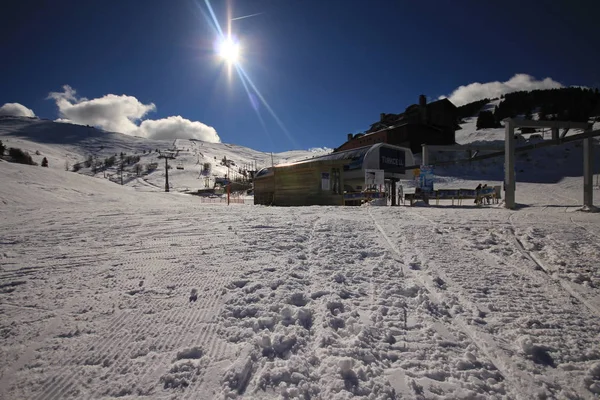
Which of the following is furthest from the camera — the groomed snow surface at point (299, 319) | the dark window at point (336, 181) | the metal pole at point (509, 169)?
the dark window at point (336, 181)

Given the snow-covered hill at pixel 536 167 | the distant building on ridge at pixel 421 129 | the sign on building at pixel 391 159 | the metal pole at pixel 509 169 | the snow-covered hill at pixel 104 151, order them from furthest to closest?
the snow-covered hill at pixel 104 151
the distant building on ridge at pixel 421 129
the snow-covered hill at pixel 536 167
the sign on building at pixel 391 159
the metal pole at pixel 509 169

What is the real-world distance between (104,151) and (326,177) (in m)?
138

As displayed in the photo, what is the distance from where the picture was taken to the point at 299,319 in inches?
94.3

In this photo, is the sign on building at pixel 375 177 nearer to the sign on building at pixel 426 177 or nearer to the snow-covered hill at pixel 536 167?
the sign on building at pixel 426 177

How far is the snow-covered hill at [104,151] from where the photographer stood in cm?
7731

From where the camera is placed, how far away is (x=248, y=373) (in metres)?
1.78

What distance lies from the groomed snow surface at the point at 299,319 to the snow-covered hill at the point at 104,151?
213 feet

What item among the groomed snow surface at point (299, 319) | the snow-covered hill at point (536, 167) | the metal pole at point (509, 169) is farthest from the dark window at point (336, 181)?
the snow-covered hill at point (536, 167)

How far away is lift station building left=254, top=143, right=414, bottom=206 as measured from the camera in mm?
16672

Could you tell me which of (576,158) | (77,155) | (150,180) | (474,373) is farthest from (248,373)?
(77,155)

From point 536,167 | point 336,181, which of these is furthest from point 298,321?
point 536,167

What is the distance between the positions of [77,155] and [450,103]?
134459 mm

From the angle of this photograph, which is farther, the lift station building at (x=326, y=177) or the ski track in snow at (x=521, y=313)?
the lift station building at (x=326, y=177)

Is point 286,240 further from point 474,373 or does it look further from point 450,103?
point 450,103
